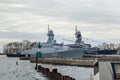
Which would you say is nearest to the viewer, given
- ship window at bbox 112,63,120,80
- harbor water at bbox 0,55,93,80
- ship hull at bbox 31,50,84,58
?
ship window at bbox 112,63,120,80

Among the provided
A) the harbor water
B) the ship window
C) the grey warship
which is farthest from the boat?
the grey warship

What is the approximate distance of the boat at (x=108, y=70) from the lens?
19.6 metres

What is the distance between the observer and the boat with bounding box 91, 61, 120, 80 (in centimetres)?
1964

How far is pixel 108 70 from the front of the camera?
20.0 meters

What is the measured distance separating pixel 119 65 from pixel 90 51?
562ft

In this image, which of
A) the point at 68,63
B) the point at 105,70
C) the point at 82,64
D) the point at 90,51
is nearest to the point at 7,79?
the point at 105,70

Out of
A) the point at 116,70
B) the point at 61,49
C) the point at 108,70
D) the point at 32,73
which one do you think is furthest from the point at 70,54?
the point at 116,70

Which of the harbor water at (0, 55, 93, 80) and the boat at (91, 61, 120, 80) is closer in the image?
the boat at (91, 61, 120, 80)

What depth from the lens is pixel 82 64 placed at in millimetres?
102812

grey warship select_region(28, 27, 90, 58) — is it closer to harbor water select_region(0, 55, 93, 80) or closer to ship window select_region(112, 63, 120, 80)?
harbor water select_region(0, 55, 93, 80)

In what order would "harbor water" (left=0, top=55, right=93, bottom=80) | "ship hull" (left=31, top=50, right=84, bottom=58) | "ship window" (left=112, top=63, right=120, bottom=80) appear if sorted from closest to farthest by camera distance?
"ship window" (left=112, top=63, right=120, bottom=80) < "harbor water" (left=0, top=55, right=93, bottom=80) < "ship hull" (left=31, top=50, right=84, bottom=58)

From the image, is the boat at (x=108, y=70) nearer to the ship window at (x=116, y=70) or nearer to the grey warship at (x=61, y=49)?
the ship window at (x=116, y=70)

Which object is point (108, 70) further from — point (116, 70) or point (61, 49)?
point (61, 49)

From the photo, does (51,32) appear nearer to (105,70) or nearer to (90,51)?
(90,51)
